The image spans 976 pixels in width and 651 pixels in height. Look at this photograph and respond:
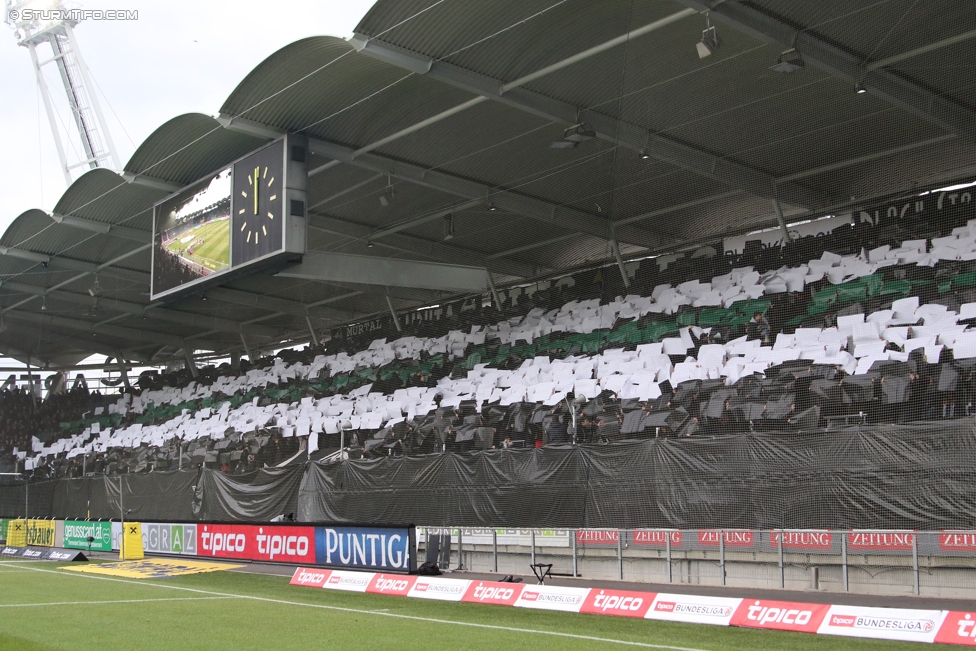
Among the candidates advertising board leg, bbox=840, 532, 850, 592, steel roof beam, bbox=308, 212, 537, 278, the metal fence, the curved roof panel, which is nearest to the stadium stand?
steel roof beam, bbox=308, 212, 537, 278

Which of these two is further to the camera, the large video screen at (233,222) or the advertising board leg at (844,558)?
the large video screen at (233,222)

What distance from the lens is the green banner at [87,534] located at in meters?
23.7

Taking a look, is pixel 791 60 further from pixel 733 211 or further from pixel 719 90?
pixel 733 211

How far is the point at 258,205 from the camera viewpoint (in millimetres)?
19391

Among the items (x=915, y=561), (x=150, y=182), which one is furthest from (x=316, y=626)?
(x=150, y=182)

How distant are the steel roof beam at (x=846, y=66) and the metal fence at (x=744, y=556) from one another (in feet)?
23.5

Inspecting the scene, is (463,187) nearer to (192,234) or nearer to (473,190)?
(473,190)

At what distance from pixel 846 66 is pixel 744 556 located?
7.78m

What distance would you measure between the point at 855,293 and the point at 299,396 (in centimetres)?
1702

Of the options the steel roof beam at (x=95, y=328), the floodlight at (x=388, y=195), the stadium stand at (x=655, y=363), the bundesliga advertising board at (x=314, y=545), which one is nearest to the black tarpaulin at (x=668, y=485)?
the stadium stand at (x=655, y=363)

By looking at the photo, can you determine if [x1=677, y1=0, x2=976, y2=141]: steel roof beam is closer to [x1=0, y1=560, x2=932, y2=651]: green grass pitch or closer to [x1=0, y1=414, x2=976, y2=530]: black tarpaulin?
[x1=0, y1=414, x2=976, y2=530]: black tarpaulin

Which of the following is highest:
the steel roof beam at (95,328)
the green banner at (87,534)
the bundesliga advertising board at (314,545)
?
the steel roof beam at (95,328)

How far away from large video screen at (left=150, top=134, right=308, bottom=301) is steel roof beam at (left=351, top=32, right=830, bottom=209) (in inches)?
164

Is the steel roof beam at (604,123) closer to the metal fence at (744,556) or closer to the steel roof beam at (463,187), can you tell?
the steel roof beam at (463,187)
